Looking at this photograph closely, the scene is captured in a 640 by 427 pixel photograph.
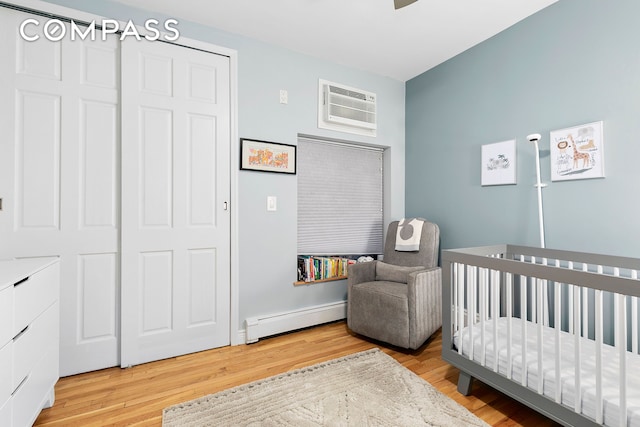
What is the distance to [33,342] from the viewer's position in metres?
1.37

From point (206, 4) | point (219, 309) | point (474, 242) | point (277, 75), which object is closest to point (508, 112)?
point (474, 242)

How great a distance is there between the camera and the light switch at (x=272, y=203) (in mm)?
2539

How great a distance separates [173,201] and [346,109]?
5.77 feet

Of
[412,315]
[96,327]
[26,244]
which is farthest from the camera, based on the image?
[412,315]

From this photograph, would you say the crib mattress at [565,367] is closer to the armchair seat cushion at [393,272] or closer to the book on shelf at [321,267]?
the armchair seat cushion at [393,272]

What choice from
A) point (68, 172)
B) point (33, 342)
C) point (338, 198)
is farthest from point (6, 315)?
point (338, 198)

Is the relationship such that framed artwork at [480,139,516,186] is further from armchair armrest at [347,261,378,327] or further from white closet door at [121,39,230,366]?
white closet door at [121,39,230,366]

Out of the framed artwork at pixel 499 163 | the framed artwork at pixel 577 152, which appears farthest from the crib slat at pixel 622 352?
the framed artwork at pixel 499 163

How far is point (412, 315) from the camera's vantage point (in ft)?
7.08

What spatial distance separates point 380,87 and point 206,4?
1.77 meters

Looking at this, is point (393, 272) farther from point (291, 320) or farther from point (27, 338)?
point (27, 338)

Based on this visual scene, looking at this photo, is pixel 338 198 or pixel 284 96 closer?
pixel 284 96

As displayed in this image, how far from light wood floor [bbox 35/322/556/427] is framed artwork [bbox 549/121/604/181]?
1460 mm

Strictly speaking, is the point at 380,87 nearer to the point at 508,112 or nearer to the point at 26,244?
the point at 508,112
